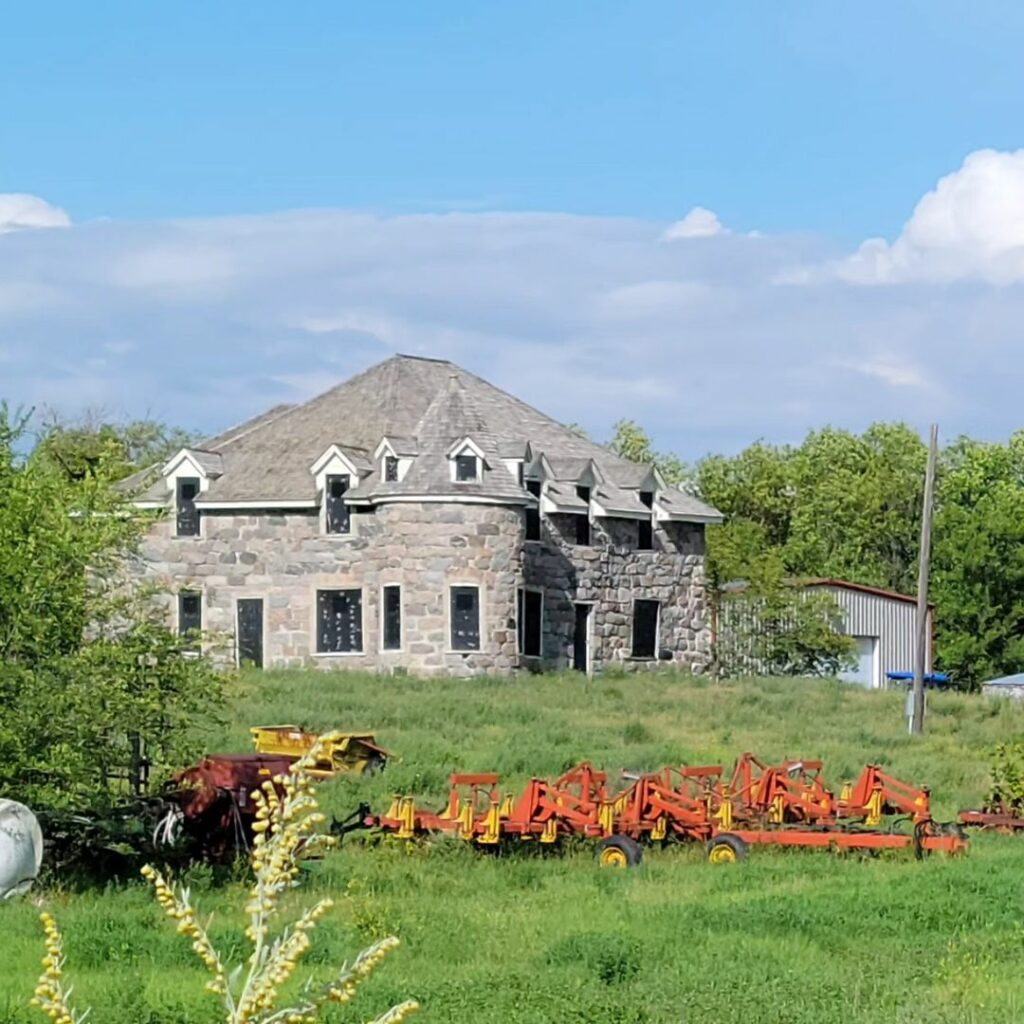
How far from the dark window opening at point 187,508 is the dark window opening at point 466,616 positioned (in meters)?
7.32

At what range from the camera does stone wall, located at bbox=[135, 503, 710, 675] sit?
43.6 meters

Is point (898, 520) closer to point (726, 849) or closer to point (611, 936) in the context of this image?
point (726, 849)

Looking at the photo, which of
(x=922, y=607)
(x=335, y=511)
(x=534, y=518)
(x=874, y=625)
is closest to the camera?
(x=922, y=607)

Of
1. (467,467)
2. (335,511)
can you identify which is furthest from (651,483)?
(335,511)

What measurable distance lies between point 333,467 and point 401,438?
1789 mm

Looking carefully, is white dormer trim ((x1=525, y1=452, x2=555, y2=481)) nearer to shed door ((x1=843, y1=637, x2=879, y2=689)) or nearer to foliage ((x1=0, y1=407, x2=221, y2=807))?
shed door ((x1=843, y1=637, x2=879, y2=689))

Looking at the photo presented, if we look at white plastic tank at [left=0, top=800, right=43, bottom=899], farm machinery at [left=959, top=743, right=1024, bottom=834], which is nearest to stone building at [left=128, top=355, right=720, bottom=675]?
farm machinery at [left=959, top=743, right=1024, bottom=834]

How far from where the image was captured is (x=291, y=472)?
153ft

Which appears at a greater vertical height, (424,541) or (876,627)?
(424,541)

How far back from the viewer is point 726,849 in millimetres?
21203

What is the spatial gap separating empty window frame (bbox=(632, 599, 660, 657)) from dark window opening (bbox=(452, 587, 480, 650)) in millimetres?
6157

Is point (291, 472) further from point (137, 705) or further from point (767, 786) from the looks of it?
point (137, 705)

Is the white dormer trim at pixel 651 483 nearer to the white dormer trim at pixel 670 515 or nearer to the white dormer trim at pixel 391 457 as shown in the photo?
the white dormer trim at pixel 670 515

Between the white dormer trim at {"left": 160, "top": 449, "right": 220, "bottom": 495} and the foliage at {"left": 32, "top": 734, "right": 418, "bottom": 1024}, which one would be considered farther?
the white dormer trim at {"left": 160, "top": 449, "right": 220, "bottom": 495}
